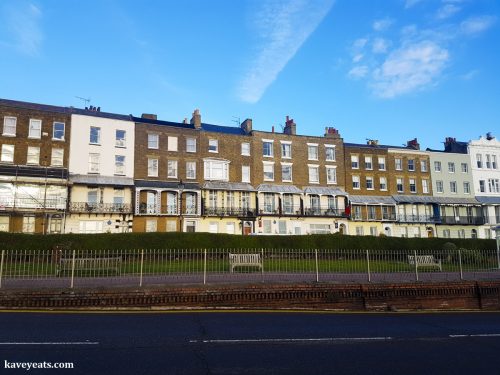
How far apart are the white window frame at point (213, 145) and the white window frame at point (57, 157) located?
51.3 ft

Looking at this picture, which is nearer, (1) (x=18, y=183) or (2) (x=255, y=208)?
(1) (x=18, y=183)

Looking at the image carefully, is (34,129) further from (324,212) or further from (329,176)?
(329,176)

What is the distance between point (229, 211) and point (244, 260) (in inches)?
1048

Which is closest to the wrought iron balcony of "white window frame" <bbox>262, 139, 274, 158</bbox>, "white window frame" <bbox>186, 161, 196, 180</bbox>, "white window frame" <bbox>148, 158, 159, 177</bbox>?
"white window frame" <bbox>262, 139, 274, 158</bbox>

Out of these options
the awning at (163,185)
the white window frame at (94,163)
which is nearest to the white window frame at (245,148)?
the awning at (163,185)

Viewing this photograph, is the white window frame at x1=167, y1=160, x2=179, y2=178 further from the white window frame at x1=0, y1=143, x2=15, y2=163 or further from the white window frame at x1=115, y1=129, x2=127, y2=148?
the white window frame at x1=0, y1=143, x2=15, y2=163

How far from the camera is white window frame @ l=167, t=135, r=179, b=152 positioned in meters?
46.4

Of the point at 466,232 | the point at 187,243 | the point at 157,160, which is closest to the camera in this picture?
the point at 187,243

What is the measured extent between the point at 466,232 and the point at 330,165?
21372mm

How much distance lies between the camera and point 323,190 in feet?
169

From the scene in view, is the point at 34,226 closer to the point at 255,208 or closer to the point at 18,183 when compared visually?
the point at 18,183

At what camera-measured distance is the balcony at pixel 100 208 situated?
40500mm
